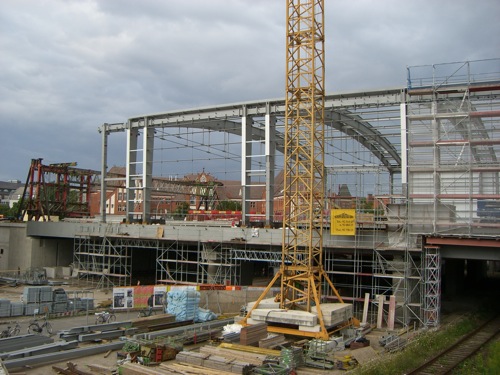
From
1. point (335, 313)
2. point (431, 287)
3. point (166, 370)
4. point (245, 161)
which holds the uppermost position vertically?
point (245, 161)

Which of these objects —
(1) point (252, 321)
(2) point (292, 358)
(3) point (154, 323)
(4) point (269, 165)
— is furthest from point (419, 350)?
(4) point (269, 165)

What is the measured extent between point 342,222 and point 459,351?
30.6 ft

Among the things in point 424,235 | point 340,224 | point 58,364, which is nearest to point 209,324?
point 58,364

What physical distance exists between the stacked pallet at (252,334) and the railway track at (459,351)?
6168 millimetres

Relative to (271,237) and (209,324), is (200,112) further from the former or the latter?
(209,324)

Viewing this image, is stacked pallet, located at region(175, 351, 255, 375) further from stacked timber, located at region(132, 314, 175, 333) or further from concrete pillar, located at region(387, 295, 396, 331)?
concrete pillar, located at region(387, 295, 396, 331)

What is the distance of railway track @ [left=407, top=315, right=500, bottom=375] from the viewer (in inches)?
625

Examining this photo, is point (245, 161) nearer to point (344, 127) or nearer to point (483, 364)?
point (344, 127)

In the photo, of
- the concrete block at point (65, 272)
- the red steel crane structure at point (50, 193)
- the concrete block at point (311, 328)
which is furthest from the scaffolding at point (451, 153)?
the red steel crane structure at point (50, 193)

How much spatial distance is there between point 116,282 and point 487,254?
26939mm

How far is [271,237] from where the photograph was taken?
1174 inches

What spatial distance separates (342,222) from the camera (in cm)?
2634

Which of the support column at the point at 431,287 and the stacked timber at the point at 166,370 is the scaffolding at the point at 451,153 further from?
the stacked timber at the point at 166,370

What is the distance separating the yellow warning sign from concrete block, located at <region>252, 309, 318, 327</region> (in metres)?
6.02
